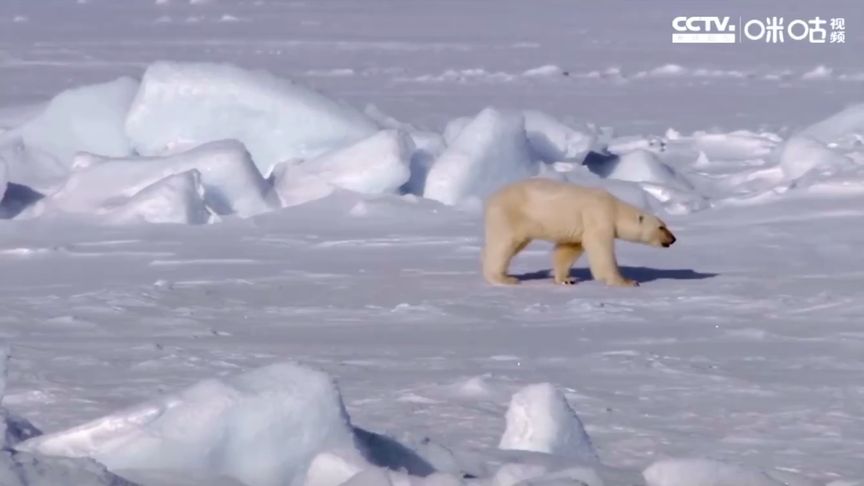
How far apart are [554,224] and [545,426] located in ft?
8.58

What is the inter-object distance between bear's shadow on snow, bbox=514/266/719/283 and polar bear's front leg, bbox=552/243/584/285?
0.46ft

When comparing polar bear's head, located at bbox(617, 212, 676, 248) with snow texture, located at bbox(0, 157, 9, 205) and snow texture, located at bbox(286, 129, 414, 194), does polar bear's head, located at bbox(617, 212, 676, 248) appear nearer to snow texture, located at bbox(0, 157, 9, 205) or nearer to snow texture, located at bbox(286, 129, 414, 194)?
snow texture, located at bbox(286, 129, 414, 194)

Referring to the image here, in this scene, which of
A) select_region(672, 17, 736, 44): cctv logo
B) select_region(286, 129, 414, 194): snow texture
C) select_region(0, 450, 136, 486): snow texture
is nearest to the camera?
select_region(0, 450, 136, 486): snow texture

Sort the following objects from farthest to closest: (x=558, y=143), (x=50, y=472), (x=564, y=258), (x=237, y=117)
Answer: (x=558, y=143), (x=237, y=117), (x=564, y=258), (x=50, y=472)

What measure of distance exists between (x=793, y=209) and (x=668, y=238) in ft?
5.43

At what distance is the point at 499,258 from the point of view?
236 inches

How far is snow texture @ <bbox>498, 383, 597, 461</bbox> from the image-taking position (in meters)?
3.42

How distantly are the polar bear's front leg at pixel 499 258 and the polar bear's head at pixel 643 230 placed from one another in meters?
0.37

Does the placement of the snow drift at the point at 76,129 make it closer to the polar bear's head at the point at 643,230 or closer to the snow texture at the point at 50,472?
the polar bear's head at the point at 643,230

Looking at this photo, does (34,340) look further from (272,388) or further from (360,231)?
(360,231)

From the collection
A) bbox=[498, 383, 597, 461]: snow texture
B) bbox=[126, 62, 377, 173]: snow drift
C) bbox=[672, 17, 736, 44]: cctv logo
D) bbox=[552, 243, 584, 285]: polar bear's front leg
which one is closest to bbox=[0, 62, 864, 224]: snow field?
bbox=[126, 62, 377, 173]: snow drift

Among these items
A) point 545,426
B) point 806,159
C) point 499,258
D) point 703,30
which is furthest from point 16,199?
point 703,30

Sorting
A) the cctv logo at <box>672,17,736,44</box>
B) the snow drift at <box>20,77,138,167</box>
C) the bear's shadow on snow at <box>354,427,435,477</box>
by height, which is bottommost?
the bear's shadow on snow at <box>354,427,435,477</box>

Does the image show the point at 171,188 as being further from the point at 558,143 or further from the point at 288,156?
the point at 558,143
